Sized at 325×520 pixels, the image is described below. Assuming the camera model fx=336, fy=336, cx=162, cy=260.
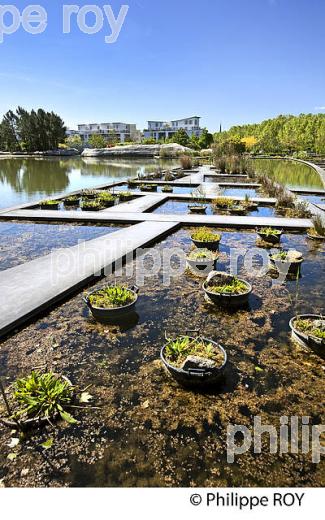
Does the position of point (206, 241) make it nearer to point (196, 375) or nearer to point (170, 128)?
point (196, 375)

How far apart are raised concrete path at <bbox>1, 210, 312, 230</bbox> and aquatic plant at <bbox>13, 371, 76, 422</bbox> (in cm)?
727

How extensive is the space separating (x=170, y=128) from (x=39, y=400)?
115m

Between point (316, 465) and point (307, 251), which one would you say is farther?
point (307, 251)

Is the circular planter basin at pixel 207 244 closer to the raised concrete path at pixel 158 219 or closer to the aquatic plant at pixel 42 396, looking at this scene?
the raised concrete path at pixel 158 219

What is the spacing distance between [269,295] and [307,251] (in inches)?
120

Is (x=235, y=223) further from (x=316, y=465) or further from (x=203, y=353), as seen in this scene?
(x=316, y=465)

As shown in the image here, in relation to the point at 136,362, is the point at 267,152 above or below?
above

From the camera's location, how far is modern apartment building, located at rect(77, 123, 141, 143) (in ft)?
362

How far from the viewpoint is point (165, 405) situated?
3184 mm

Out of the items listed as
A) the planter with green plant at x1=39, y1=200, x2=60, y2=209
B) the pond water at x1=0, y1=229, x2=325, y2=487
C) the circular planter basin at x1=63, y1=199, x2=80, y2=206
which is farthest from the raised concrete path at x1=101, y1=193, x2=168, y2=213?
the pond water at x1=0, y1=229, x2=325, y2=487

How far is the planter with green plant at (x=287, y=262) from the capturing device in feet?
20.5

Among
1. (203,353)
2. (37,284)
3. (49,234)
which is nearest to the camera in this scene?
(203,353)
